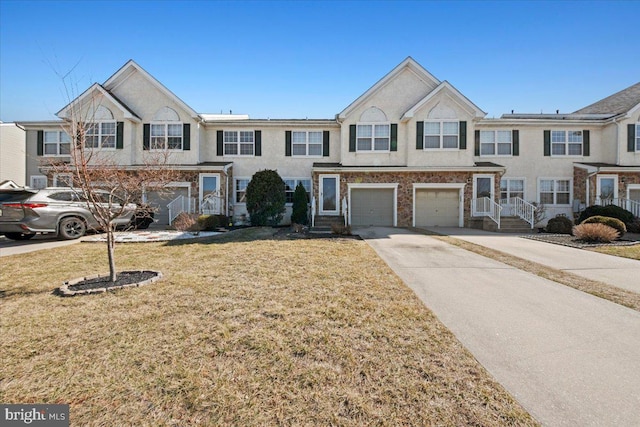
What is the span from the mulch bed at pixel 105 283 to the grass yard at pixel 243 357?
0.22 metres

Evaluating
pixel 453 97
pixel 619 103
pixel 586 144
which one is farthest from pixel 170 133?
pixel 619 103

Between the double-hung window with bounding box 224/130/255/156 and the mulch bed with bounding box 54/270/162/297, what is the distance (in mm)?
13609

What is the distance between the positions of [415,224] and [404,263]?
36.2 feet

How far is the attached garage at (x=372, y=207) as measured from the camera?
17953 mm

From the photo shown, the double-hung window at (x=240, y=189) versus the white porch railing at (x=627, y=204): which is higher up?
the double-hung window at (x=240, y=189)

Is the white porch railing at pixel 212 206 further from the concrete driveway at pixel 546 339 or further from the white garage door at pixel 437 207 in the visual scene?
the concrete driveway at pixel 546 339

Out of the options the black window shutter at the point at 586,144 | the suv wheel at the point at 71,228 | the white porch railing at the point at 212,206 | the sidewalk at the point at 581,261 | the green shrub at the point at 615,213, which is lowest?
the sidewalk at the point at 581,261

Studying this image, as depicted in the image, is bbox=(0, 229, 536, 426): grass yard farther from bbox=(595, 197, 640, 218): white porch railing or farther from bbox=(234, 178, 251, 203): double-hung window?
bbox=(595, 197, 640, 218): white porch railing

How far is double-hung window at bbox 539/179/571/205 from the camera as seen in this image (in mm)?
18391

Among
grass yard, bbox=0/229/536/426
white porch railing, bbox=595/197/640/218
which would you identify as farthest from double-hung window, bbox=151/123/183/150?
white porch railing, bbox=595/197/640/218

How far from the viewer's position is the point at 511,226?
51.8 feet

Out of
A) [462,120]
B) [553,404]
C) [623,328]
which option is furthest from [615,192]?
[553,404]

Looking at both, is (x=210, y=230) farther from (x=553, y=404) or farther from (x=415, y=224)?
(x=553, y=404)

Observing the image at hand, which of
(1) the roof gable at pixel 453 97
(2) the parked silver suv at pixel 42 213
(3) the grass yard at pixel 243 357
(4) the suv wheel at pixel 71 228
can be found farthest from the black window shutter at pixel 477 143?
(4) the suv wheel at pixel 71 228
